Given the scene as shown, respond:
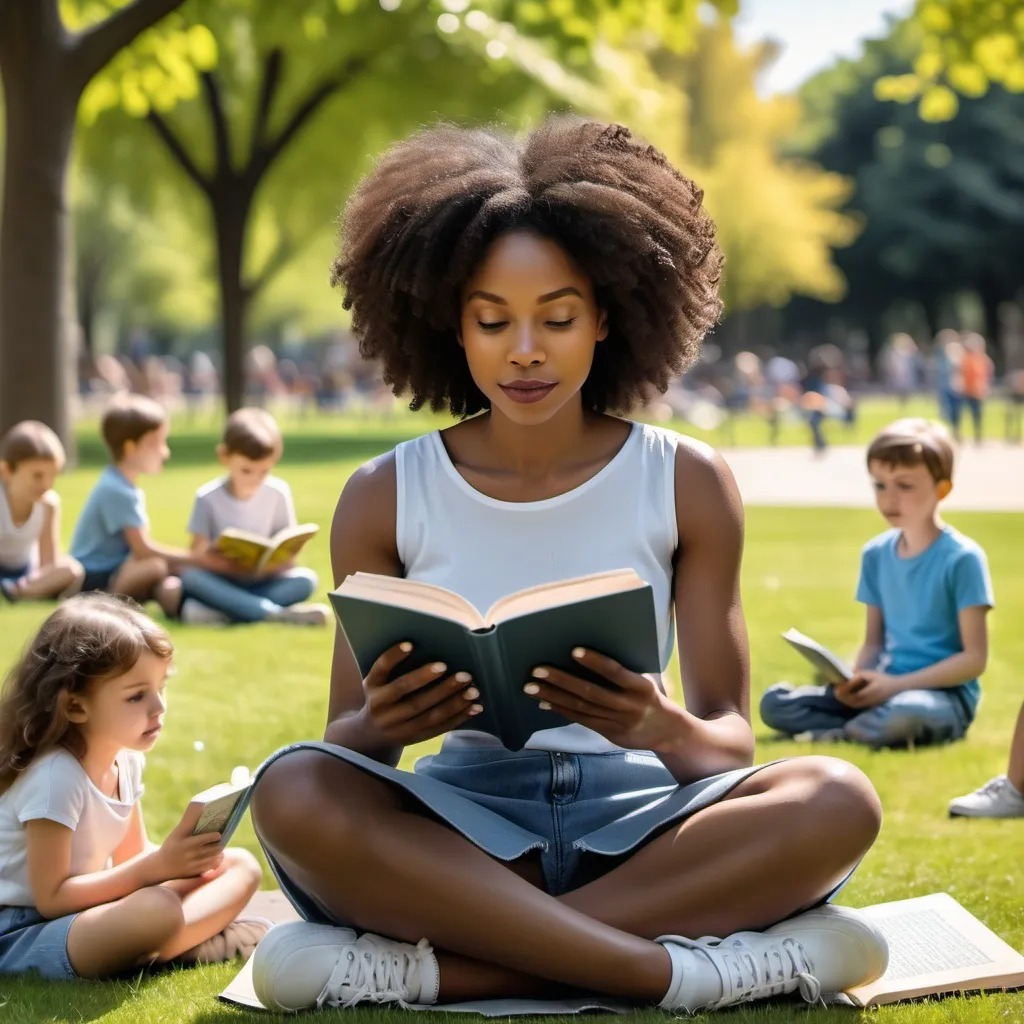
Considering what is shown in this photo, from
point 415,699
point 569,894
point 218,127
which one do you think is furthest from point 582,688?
point 218,127

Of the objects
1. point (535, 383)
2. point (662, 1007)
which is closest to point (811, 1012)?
point (662, 1007)

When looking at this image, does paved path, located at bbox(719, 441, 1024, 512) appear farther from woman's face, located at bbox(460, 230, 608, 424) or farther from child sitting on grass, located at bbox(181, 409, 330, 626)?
woman's face, located at bbox(460, 230, 608, 424)

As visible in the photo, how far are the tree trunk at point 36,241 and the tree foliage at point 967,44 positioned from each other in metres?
6.96

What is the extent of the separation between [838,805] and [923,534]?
3.06 m

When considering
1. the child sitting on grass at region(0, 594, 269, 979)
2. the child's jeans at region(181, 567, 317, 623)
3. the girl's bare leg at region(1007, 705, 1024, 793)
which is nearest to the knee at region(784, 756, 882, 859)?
the child sitting on grass at region(0, 594, 269, 979)

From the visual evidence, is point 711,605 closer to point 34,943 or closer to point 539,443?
point 539,443

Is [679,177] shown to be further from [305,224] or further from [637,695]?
[305,224]

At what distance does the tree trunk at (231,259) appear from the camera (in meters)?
23.6

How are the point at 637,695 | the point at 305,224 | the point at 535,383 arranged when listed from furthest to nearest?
the point at 305,224
the point at 535,383
the point at 637,695

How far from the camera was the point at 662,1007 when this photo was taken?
3080 mm

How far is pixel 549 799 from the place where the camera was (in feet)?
11.1

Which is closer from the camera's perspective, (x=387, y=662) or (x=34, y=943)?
(x=387, y=662)

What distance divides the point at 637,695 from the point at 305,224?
95.4 feet

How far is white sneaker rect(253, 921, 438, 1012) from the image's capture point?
317 cm
